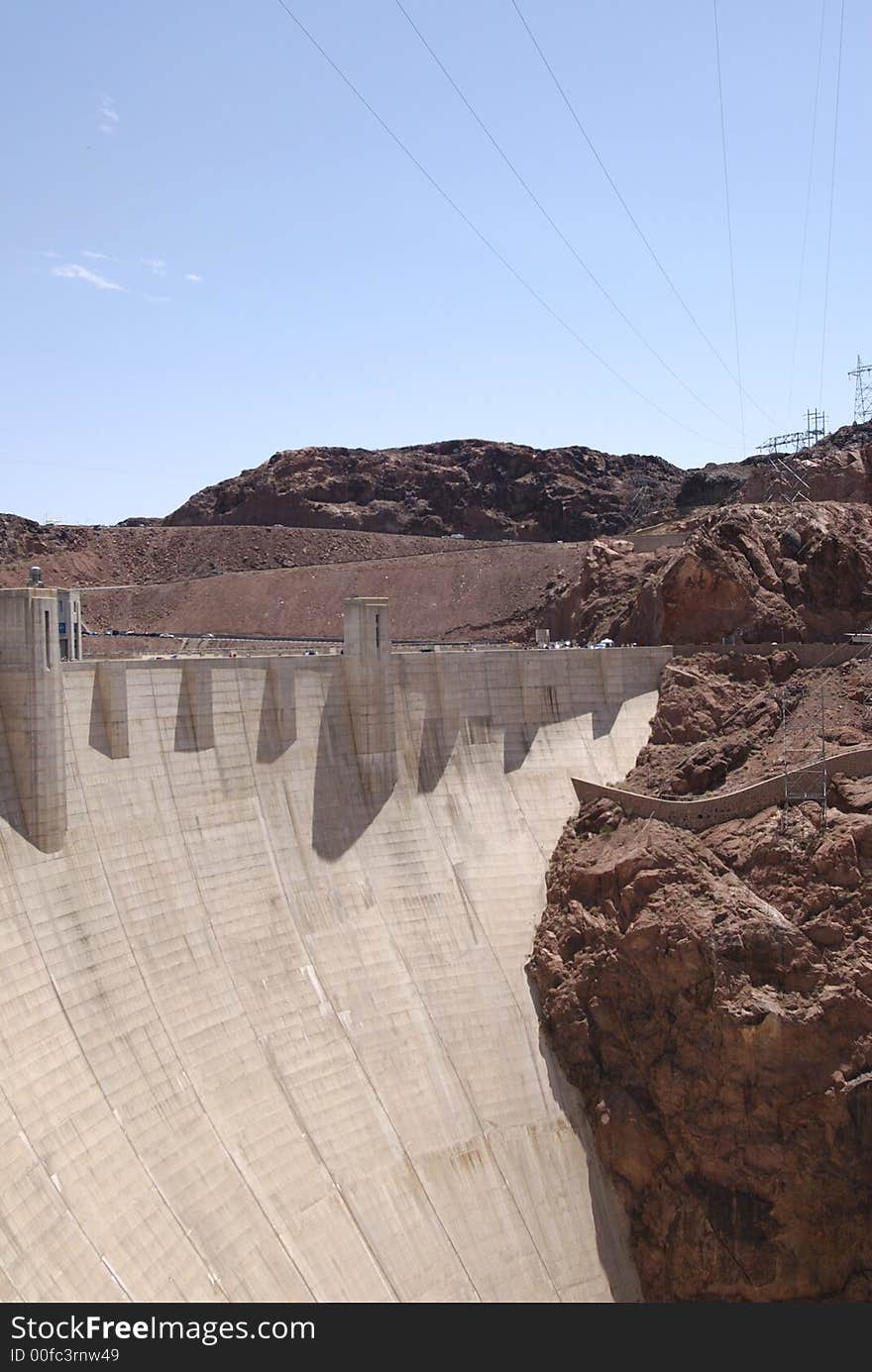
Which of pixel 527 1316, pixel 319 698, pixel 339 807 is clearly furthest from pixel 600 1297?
pixel 319 698

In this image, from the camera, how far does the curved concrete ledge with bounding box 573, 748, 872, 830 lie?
3428cm

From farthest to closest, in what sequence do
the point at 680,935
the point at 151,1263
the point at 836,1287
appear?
the point at 680,935
the point at 836,1287
the point at 151,1263

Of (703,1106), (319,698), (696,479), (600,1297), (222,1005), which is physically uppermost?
(696,479)

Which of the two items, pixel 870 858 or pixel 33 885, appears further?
pixel 870 858

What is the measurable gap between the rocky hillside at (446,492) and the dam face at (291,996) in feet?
264

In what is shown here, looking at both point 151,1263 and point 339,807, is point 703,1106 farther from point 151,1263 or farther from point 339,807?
point 151,1263

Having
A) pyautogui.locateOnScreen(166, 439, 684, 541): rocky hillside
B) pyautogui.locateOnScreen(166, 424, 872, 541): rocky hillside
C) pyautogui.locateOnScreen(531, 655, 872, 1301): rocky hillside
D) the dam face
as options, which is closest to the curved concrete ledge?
pyautogui.locateOnScreen(531, 655, 872, 1301): rocky hillside

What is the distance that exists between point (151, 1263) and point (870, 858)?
1992 centimetres

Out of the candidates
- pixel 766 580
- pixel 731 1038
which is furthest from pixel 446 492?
pixel 731 1038

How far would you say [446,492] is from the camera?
120m

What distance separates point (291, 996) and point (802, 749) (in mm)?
16359

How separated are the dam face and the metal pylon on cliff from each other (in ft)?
17.8

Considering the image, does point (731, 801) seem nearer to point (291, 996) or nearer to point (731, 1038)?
point (731, 1038)

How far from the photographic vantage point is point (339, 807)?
1314 inches
